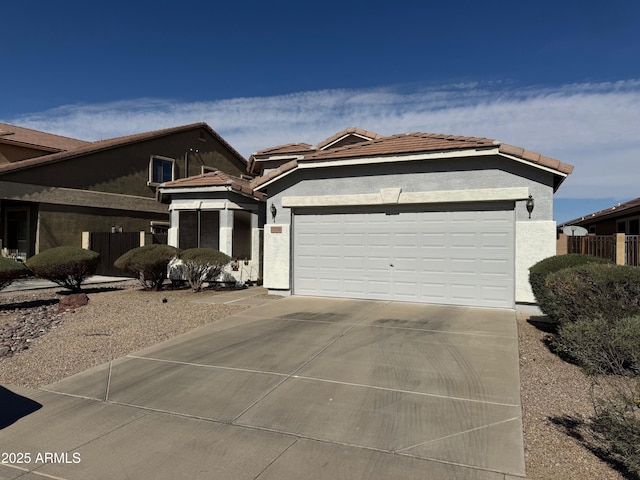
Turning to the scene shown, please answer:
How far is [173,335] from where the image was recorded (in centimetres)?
845

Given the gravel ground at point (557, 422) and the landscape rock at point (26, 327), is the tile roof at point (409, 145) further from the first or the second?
the landscape rock at point (26, 327)

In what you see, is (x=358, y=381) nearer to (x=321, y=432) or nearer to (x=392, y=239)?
(x=321, y=432)

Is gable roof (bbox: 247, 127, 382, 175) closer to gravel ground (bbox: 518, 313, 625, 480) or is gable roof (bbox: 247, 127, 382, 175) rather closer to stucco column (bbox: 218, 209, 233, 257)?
stucco column (bbox: 218, 209, 233, 257)

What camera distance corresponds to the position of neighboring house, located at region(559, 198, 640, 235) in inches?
770

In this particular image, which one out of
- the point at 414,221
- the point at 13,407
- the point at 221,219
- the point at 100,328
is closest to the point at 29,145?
the point at 221,219

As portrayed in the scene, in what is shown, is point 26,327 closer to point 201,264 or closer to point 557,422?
point 201,264

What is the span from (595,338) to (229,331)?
5.88 metres

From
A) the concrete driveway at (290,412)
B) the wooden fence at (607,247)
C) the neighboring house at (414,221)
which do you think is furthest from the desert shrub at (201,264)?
the wooden fence at (607,247)

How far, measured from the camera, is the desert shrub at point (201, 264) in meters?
13.5

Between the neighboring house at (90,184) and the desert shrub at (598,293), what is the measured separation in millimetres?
20497

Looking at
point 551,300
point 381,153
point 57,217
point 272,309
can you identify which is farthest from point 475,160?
point 57,217

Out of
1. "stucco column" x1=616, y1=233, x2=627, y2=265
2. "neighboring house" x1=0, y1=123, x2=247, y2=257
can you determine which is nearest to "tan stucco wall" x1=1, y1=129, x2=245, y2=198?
"neighboring house" x1=0, y1=123, x2=247, y2=257

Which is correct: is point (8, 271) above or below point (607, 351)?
above

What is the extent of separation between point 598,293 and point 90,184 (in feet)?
73.0
